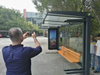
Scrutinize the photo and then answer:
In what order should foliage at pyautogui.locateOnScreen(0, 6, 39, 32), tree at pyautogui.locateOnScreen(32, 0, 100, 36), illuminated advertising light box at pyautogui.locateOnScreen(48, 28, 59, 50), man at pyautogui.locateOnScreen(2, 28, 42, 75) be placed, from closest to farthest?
man at pyautogui.locateOnScreen(2, 28, 42, 75) < tree at pyautogui.locateOnScreen(32, 0, 100, 36) < illuminated advertising light box at pyautogui.locateOnScreen(48, 28, 59, 50) < foliage at pyautogui.locateOnScreen(0, 6, 39, 32)

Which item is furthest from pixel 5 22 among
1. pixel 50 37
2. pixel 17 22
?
pixel 50 37

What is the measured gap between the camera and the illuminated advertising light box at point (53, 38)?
745cm

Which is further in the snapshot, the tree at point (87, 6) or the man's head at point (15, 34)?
the tree at point (87, 6)

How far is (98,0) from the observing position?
4.15m

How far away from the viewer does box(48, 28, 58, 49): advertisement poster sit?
7472mm

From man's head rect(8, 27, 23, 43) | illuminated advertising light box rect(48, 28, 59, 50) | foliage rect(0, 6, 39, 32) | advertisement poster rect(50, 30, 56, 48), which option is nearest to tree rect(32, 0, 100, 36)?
illuminated advertising light box rect(48, 28, 59, 50)

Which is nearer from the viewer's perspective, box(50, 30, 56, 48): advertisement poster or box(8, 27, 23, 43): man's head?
box(8, 27, 23, 43): man's head

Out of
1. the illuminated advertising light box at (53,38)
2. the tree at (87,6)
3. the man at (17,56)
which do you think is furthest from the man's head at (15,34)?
the illuminated advertising light box at (53,38)

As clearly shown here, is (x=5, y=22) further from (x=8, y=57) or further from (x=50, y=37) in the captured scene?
(x=8, y=57)

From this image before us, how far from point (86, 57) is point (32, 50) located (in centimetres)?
247

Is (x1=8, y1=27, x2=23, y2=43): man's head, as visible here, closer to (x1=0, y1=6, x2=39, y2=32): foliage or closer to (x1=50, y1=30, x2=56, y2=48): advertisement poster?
(x1=50, y1=30, x2=56, y2=48): advertisement poster

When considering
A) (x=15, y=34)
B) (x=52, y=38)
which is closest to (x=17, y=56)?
(x=15, y=34)

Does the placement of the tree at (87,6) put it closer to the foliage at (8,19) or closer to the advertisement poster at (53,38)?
the advertisement poster at (53,38)

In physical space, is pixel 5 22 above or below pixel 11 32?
above
